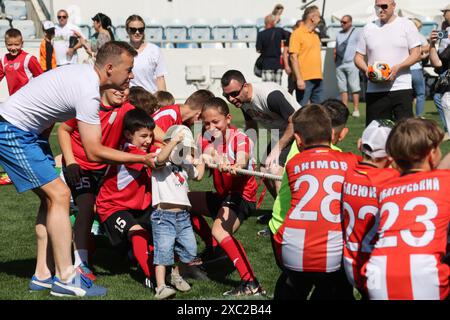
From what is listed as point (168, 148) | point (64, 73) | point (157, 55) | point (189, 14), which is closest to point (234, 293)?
point (168, 148)

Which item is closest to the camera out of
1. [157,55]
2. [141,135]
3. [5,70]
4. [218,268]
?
[141,135]

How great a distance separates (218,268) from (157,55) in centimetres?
→ 373

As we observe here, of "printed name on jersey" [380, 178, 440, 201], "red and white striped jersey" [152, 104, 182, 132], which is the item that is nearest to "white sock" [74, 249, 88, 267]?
"red and white striped jersey" [152, 104, 182, 132]

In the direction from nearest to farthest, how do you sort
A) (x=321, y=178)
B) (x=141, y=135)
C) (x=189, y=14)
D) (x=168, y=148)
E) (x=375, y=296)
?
(x=375, y=296)
(x=321, y=178)
(x=168, y=148)
(x=141, y=135)
(x=189, y=14)

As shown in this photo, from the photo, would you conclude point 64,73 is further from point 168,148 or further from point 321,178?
point 321,178

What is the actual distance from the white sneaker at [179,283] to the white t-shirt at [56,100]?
1303mm

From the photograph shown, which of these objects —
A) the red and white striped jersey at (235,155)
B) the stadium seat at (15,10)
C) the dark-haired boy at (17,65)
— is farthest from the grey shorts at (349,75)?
the red and white striped jersey at (235,155)

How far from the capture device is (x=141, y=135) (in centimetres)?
602

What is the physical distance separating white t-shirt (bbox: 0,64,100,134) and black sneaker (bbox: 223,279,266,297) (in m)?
1.53

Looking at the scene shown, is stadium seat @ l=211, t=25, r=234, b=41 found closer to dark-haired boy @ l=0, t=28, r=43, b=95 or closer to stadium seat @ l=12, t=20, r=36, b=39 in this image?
stadium seat @ l=12, t=20, r=36, b=39

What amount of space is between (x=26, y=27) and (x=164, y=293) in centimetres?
1927

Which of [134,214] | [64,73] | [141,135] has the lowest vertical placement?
[134,214]

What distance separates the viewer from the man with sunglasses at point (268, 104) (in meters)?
6.85

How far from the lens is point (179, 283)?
5930mm
